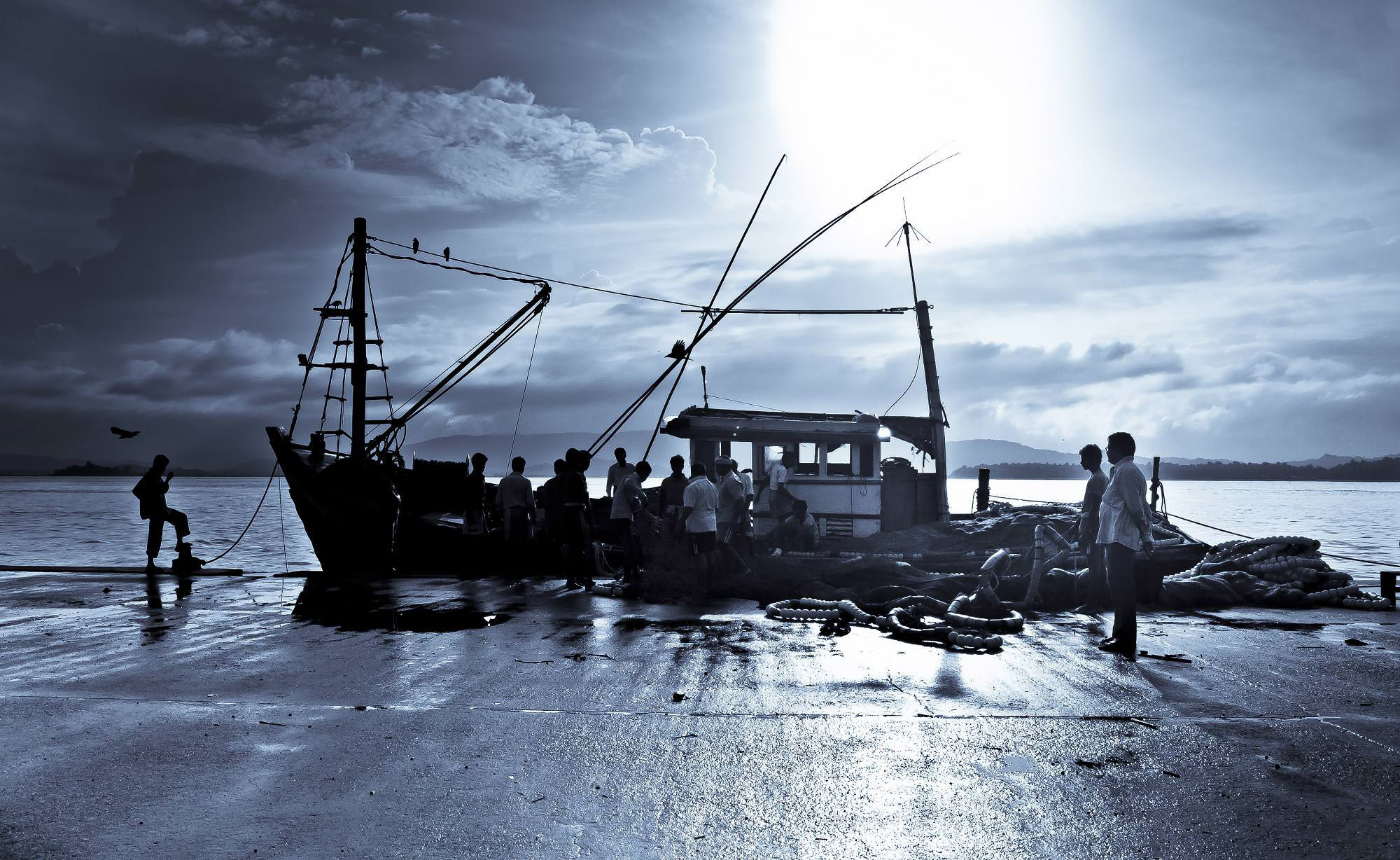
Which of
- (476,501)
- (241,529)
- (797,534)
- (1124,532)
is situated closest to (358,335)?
(476,501)

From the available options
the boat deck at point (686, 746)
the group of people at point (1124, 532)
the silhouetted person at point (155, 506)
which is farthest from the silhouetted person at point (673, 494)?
the silhouetted person at point (155, 506)

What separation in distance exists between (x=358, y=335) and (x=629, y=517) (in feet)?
37.2

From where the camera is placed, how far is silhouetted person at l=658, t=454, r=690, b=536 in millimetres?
12586

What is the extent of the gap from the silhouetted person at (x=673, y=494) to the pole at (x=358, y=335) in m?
10.7

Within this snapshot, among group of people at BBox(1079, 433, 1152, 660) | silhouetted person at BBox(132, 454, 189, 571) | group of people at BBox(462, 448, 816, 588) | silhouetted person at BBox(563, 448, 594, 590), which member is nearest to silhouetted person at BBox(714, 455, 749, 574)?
group of people at BBox(462, 448, 816, 588)

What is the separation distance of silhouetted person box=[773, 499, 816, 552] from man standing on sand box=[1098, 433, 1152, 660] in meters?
7.35

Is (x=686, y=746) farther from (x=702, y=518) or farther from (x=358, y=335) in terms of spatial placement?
(x=358, y=335)

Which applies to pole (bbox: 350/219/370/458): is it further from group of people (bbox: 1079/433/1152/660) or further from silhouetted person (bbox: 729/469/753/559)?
group of people (bbox: 1079/433/1152/660)

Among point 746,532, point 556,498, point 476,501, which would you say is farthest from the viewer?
point 476,501

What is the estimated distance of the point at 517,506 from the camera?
14281 millimetres

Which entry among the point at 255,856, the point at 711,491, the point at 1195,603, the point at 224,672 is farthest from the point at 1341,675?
the point at 224,672

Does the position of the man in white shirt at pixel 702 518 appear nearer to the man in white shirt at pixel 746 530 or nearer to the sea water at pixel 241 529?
the man in white shirt at pixel 746 530

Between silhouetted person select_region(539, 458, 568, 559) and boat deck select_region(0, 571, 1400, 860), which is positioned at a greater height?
silhouetted person select_region(539, 458, 568, 559)

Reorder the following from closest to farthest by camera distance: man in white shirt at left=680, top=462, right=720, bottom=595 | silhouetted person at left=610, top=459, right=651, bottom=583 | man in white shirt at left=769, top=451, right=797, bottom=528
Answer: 1. man in white shirt at left=680, top=462, right=720, bottom=595
2. silhouetted person at left=610, top=459, right=651, bottom=583
3. man in white shirt at left=769, top=451, right=797, bottom=528
